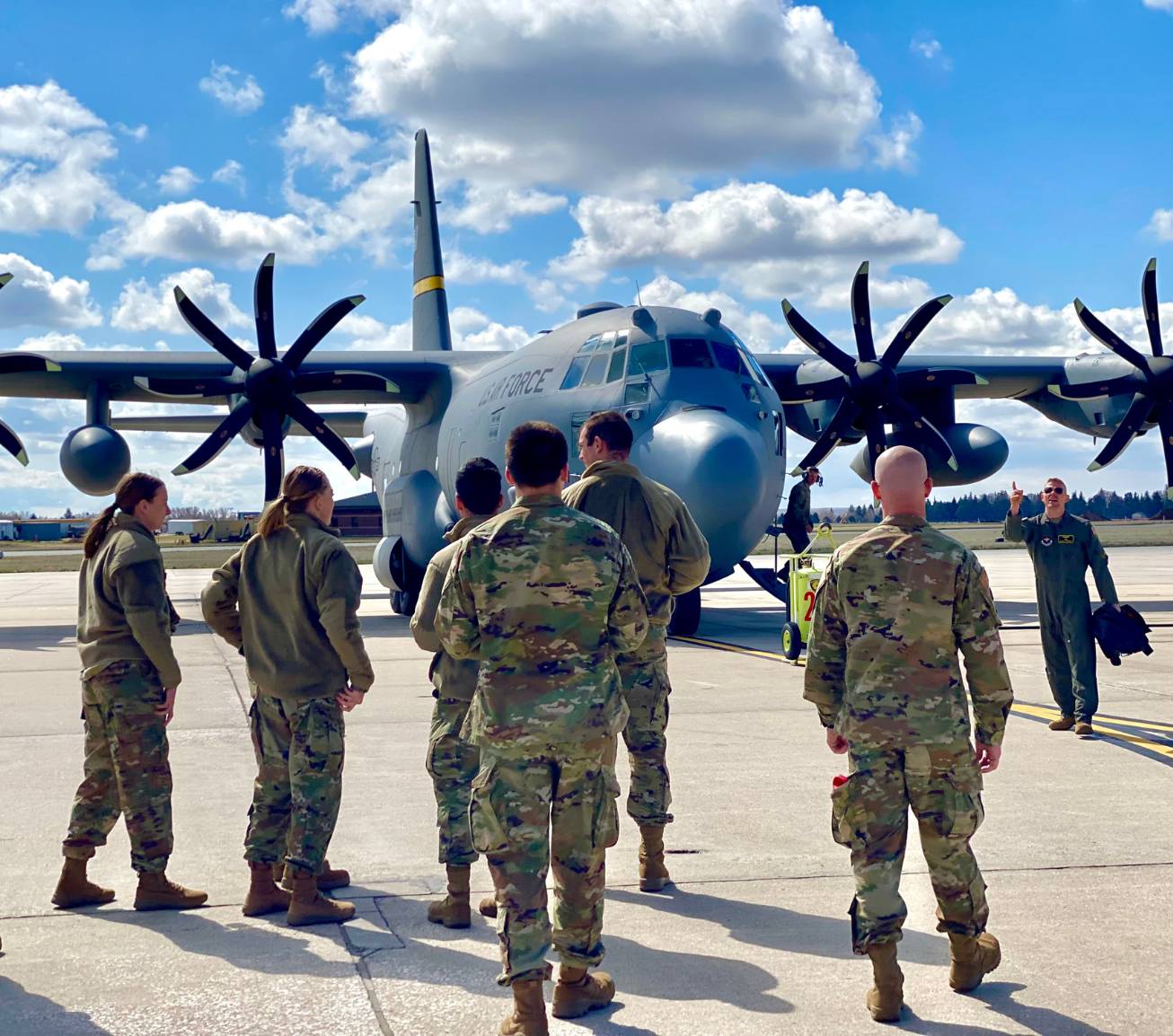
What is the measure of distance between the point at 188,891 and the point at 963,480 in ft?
61.6

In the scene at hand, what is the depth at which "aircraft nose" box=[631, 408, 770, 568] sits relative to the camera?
40.5ft

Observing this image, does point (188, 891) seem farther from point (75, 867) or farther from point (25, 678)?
point (25, 678)

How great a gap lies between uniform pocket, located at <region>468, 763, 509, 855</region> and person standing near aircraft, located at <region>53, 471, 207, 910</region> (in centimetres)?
179

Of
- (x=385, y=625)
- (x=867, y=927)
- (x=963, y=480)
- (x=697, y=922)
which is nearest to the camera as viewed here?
(x=867, y=927)

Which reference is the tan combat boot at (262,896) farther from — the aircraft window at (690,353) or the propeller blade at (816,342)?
the propeller blade at (816,342)

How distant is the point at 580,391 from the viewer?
1470cm

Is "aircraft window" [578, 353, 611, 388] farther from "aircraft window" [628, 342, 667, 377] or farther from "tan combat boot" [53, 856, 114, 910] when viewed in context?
"tan combat boot" [53, 856, 114, 910]

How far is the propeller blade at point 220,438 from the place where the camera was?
19.7 metres

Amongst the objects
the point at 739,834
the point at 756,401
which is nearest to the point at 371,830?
the point at 739,834

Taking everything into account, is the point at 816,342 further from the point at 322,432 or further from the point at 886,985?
the point at 886,985

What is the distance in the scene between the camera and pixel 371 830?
624cm

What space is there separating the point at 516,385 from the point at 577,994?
1275 centimetres

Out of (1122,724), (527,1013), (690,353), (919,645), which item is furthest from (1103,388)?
(527,1013)

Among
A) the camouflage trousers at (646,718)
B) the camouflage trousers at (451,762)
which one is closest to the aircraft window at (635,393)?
the camouflage trousers at (646,718)
